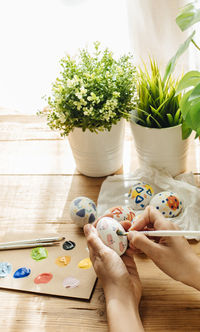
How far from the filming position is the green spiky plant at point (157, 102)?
1188mm

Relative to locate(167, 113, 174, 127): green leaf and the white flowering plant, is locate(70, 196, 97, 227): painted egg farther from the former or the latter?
locate(167, 113, 174, 127): green leaf

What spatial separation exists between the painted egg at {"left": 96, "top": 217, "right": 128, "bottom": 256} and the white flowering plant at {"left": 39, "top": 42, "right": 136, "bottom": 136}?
12.4 inches

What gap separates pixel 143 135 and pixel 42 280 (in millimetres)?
517

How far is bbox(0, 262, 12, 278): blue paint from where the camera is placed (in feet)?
3.46

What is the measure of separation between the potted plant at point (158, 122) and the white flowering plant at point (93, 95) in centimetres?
5

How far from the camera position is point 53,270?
105cm

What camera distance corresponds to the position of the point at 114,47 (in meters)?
1.65

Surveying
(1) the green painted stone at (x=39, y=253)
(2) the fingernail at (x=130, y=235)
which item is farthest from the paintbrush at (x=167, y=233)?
(1) the green painted stone at (x=39, y=253)

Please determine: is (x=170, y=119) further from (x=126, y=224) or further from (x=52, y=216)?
(x=52, y=216)

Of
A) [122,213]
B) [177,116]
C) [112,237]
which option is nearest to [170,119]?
[177,116]

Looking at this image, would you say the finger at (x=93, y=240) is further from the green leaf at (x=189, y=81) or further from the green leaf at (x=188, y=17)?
the green leaf at (x=188, y=17)

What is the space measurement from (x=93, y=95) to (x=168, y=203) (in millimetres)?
362

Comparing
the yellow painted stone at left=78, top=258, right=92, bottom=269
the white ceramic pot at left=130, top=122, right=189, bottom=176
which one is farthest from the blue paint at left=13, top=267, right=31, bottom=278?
the white ceramic pot at left=130, top=122, right=189, bottom=176

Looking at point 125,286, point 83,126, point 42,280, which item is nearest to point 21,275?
point 42,280
